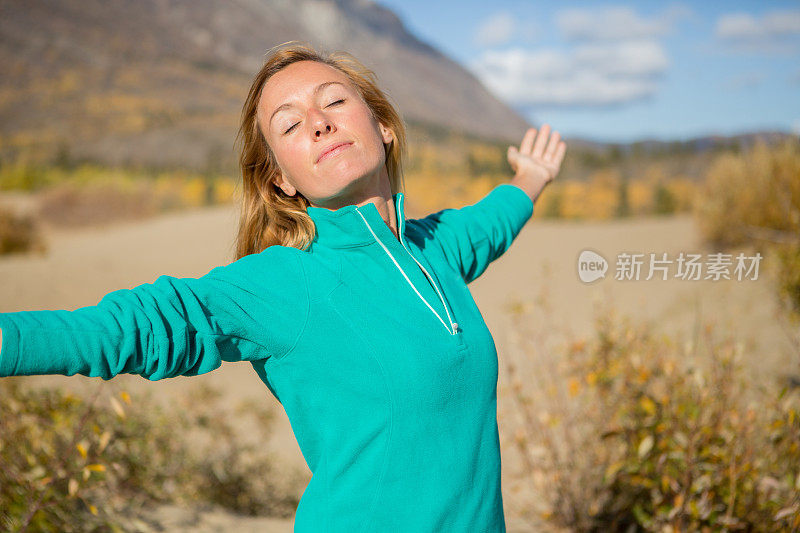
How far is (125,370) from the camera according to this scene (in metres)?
0.90

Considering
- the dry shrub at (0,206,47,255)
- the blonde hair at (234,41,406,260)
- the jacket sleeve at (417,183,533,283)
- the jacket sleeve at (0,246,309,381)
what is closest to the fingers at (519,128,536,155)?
the jacket sleeve at (417,183,533,283)

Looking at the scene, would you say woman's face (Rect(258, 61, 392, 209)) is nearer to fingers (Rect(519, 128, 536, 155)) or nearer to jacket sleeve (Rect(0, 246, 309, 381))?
jacket sleeve (Rect(0, 246, 309, 381))

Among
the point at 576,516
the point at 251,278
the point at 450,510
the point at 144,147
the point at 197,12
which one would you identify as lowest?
the point at 576,516

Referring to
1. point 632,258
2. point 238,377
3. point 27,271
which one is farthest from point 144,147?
point 632,258

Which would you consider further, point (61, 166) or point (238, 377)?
point (61, 166)

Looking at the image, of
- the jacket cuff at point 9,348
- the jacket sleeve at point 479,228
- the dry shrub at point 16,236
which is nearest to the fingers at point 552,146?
the jacket sleeve at point 479,228

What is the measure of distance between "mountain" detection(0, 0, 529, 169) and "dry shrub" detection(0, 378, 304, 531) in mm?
21414

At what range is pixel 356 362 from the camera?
42.2 inches

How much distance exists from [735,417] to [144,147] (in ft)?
137

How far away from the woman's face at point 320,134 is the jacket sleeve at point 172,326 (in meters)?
0.18

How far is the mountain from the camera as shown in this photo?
127 feet

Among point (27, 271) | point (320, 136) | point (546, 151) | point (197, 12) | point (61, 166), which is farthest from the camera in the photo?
point (197, 12)

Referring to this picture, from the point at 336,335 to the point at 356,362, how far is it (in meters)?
0.06

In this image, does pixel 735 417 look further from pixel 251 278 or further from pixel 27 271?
pixel 27 271
